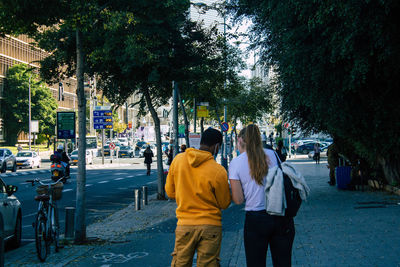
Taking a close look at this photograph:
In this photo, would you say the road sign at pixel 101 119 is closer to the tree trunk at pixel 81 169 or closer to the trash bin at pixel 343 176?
the trash bin at pixel 343 176

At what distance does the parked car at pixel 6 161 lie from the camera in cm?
3947

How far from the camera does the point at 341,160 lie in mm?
24109

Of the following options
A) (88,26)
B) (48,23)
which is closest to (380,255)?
(88,26)

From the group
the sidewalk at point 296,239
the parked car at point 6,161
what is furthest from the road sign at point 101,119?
A: the sidewalk at point 296,239

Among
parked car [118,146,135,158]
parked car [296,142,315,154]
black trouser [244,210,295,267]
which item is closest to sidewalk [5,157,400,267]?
black trouser [244,210,295,267]

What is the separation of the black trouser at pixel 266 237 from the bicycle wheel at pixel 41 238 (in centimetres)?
458

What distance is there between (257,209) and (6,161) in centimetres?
3839

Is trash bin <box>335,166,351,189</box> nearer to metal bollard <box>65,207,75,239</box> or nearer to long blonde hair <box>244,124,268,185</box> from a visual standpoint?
metal bollard <box>65,207,75,239</box>

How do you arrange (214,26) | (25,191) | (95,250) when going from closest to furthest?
(95,250) → (214,26) → (25,191)

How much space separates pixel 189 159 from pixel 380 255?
431 cm

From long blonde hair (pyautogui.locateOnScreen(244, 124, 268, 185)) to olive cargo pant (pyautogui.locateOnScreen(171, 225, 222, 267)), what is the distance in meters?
0.56

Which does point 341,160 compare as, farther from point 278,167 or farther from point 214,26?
point 278,167

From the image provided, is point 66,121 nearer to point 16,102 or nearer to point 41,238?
point 41,238

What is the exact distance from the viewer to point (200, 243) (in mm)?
4605
